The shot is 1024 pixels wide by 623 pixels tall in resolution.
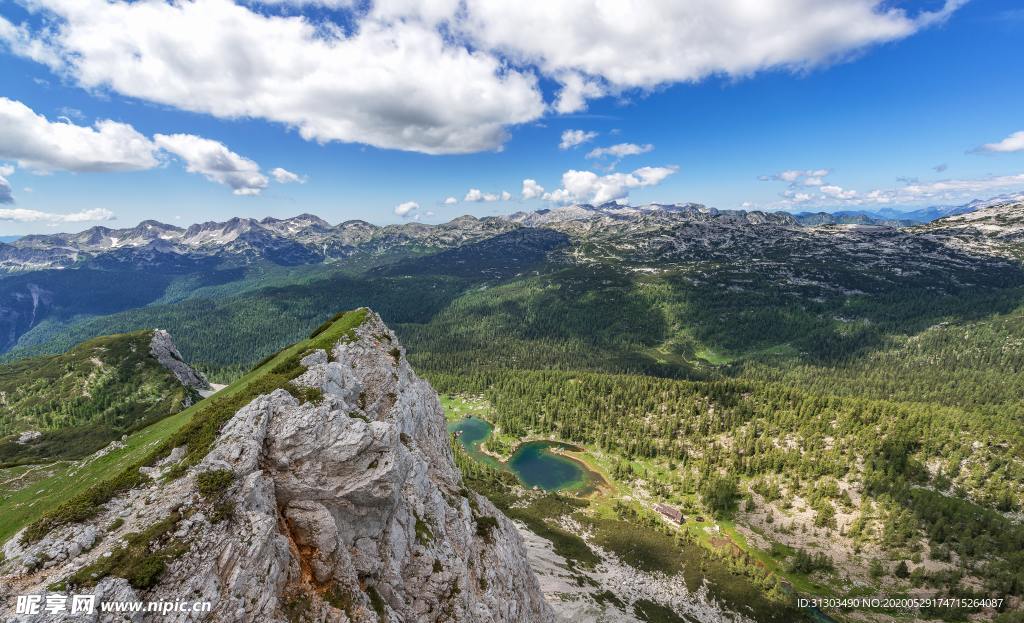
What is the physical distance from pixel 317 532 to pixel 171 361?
493ft

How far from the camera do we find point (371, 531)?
31516mm

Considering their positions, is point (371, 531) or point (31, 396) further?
point (31, 396)

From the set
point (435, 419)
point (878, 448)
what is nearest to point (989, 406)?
point (878, 448)

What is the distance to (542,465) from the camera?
156m

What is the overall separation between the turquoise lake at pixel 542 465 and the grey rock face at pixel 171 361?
99875 mm

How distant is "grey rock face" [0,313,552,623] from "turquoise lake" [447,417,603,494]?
320 feet

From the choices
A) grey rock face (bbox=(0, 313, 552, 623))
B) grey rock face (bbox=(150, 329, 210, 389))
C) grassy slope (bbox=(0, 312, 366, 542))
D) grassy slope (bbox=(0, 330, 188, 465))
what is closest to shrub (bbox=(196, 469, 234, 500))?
grey rock face (bbox=(0, 313, 552, 623))

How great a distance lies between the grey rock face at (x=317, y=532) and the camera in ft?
69.0

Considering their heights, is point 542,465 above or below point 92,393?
below

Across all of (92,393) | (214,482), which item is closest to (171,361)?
(92,393)

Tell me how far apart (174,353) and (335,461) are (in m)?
156

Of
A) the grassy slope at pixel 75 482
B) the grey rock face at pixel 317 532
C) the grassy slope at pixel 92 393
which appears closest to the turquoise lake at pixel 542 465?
the grey rock face at pixel 317 532

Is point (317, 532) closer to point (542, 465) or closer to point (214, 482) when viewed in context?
point (214, 482)

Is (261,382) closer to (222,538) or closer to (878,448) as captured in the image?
(222,538)
